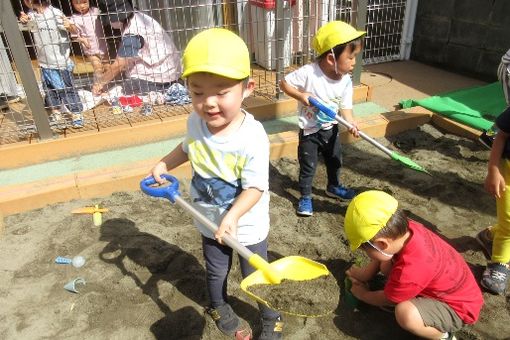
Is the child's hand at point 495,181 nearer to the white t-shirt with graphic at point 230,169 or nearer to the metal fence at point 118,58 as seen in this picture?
the white t-shirt with graphic at point 230,169

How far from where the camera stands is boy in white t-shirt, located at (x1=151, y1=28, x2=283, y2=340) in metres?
1.60

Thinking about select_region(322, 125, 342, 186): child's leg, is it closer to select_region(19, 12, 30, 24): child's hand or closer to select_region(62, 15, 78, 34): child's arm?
select_region(62, 15, 78, 34): child's arm

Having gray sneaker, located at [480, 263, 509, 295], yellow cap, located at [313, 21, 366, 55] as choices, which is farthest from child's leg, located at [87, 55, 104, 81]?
gray sneaker, located at [480, 263, 509, 295]

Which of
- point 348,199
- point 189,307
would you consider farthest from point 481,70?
point 189,307

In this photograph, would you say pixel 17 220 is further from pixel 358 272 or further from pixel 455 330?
pixel 455 330

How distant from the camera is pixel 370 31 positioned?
6012mm

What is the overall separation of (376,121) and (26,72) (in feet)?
10.8

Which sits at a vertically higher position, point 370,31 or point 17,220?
point 370,31

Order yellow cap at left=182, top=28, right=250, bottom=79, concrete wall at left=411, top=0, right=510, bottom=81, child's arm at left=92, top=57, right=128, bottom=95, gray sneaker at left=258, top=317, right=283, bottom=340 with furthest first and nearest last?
concrete wall at left=411, top=0, right=510, bottom=81 → child's arm at left=92, top=57, right=128, bottom=95 → gray sneaker at left=258, top=317, right=283, bottom=340 → yellow cap at left=182, top=28, right=250, bottom=79

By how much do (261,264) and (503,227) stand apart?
170 centimetres

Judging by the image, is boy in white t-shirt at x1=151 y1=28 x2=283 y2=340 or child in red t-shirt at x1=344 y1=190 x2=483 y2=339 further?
child in red t-shirt at x1=344 y1=190 x2=483 y2=339

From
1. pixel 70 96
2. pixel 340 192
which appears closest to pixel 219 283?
pixel 340 192

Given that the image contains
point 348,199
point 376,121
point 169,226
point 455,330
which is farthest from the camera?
point 376,121

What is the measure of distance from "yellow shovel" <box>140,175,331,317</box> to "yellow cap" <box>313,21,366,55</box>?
1486 mm
